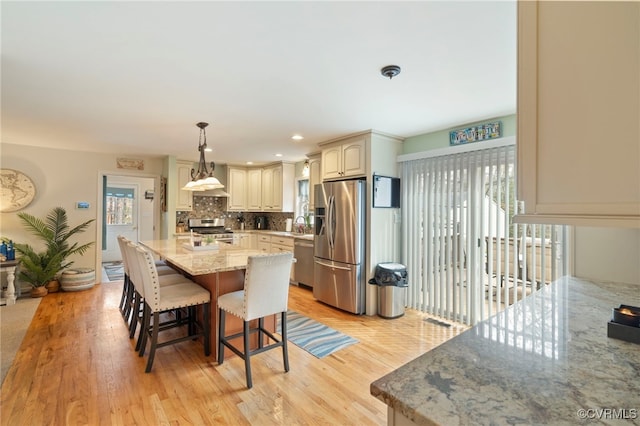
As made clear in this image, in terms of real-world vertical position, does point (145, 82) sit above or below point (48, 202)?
above

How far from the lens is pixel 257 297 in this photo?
2.32 meters

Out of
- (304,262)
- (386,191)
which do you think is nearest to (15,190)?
(304,262)

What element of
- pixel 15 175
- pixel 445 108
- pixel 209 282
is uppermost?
pixel 445 108

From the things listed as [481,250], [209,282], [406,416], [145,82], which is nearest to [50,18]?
[145,82]

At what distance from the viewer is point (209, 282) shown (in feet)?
9.09

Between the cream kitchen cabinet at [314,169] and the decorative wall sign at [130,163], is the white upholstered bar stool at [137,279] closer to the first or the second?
the cream kitchen cabinet at [314,169]

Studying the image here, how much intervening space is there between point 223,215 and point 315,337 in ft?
14.0

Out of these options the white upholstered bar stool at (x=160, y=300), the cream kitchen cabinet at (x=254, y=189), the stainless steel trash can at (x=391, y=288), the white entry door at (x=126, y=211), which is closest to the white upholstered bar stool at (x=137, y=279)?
the white upholstered bar stool at (x=160, y=300)

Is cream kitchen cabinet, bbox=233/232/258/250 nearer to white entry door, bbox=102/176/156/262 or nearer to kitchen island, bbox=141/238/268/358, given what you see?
white entry door, bbox=102/176/156/262

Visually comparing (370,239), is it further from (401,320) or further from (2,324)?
(2,324)

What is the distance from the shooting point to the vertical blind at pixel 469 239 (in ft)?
9.78

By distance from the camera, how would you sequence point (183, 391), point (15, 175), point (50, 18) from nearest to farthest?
1. point (50, 18)
2. point (183, 391)
3. point (15, 175)

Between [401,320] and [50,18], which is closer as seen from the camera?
[50,18]

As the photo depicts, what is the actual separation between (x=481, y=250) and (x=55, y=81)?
13.7ft
